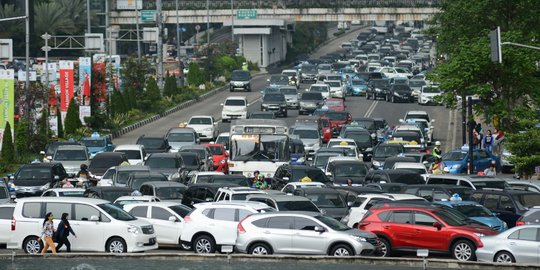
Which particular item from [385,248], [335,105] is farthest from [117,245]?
[335,105]

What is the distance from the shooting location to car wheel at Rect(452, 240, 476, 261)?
101 ft

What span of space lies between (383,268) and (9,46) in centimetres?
4215

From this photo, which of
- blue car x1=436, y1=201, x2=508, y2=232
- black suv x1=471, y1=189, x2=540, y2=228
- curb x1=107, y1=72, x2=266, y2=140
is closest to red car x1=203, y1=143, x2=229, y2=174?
curb x1=107, y1=72, x2=266, y2=140

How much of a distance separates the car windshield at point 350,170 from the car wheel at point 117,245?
16.5m

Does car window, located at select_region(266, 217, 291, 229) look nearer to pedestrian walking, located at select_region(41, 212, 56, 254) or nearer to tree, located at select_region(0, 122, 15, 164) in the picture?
pedestrian walking, located at select_region(41, 212, 56, 254)

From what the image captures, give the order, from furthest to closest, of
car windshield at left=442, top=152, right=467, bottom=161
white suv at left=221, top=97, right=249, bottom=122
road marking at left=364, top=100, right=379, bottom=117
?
road marking at left=364, top=100, right=379, bottom=117 → white suv at left=221, top=97, right=249, bottom=122 → car windshield at left=442, top=152, right=467, bottom=161

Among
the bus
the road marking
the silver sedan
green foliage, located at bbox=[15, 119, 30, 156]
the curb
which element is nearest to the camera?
the silver sedan

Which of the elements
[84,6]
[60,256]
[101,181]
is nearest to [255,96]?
[84,6]

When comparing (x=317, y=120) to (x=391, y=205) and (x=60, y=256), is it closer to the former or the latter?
(x=391, y=205)

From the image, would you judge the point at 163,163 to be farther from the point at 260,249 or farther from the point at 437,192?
the point at 260,249

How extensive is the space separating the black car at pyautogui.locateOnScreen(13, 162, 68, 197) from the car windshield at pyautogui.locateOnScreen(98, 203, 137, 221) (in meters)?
12.8

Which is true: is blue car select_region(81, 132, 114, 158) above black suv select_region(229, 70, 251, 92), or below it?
below

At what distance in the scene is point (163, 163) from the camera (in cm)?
4888

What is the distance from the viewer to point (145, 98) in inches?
3329
